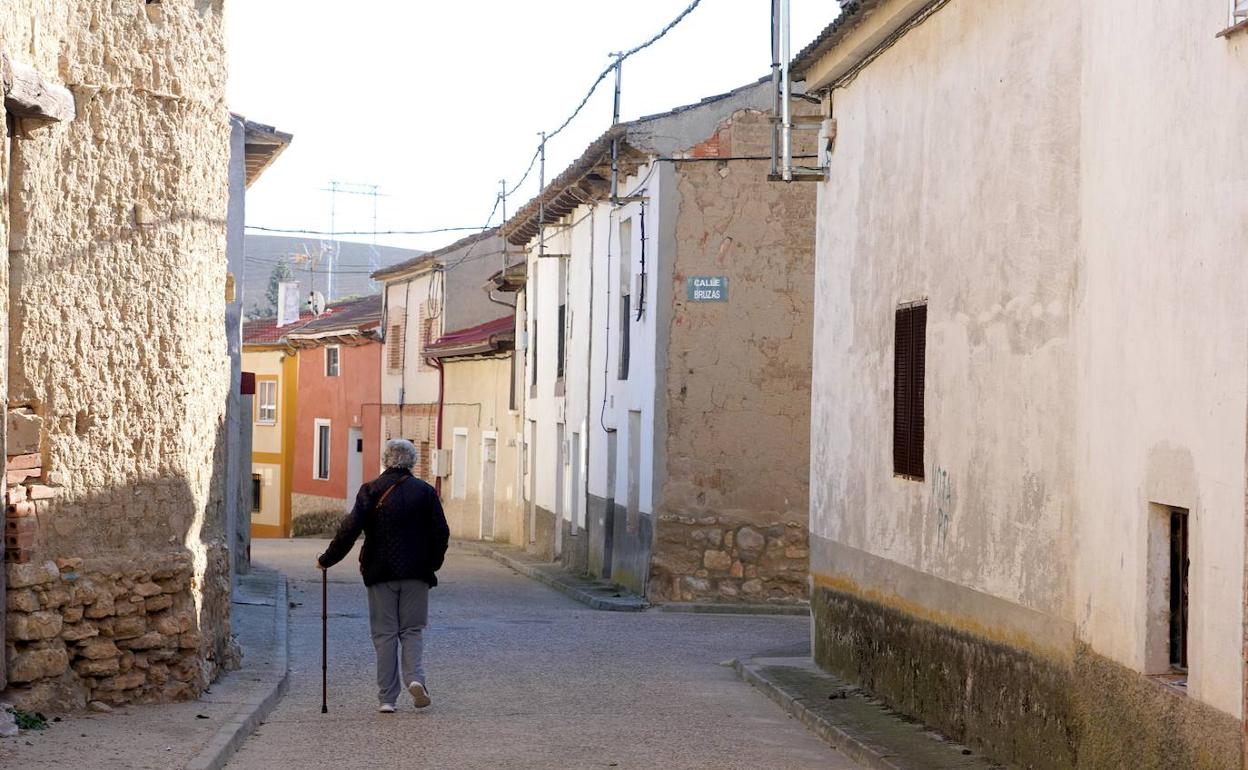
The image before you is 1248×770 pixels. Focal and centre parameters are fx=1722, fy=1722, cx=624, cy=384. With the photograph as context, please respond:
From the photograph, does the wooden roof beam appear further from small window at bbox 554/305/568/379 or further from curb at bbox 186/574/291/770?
small window at bbox 554/305/568/379

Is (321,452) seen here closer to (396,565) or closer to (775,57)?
(775,57)

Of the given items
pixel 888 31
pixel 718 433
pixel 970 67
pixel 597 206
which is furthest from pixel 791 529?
pixel 970 67

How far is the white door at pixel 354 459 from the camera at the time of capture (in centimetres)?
4500

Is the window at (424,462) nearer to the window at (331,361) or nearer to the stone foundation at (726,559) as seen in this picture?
the window at (331,361)

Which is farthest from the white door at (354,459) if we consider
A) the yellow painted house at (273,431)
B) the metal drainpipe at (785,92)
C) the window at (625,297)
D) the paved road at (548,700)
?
the metal drainpipe at (785,92)

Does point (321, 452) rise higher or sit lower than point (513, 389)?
lower

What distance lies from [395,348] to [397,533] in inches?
1283

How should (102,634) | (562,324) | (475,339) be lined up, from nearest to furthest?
(102,634) → (562,324) → (475,339)

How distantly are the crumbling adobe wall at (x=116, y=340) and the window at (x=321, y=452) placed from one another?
120 feet

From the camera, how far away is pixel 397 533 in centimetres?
1096

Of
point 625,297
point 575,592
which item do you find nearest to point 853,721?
point 575,592

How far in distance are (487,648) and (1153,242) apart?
→ 9.39m

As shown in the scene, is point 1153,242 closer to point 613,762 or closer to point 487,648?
point 613,762

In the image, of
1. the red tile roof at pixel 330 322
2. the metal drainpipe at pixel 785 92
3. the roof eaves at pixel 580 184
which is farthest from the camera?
the red tile roof at pixel 330 322
